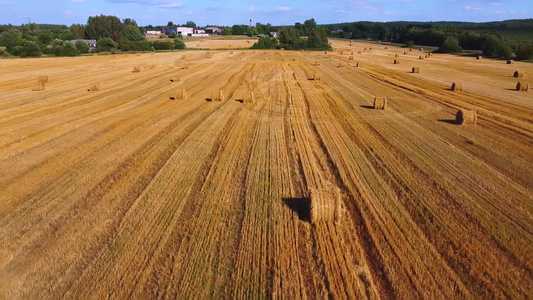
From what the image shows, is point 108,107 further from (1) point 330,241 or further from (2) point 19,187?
(1) point 330,241

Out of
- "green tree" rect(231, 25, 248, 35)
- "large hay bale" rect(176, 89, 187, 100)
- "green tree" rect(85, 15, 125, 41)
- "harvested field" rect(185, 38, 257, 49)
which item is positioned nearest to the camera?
"large hay bale" rect(176, 89, 187, 100)

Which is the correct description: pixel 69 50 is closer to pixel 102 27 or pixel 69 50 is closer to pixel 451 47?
pixel 102 27

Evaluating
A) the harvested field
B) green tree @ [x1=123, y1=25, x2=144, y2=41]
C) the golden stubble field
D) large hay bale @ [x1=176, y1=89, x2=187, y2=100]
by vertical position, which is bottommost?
the harvested field

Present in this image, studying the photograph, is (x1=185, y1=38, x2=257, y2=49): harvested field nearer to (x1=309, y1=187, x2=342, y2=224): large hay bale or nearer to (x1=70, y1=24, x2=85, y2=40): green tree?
(x1=70, y1=24, x2=85, y2=40): green tree

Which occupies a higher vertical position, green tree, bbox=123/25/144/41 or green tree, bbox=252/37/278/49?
green tree, bbox=123/25/144/41

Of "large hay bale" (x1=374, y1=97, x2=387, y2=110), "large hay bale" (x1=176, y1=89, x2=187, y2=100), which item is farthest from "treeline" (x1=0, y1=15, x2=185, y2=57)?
"large hay bale" (x1=374, y1=97, x2=387, y2=110)

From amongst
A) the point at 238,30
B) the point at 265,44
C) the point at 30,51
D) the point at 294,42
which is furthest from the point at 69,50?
the point at 238,30

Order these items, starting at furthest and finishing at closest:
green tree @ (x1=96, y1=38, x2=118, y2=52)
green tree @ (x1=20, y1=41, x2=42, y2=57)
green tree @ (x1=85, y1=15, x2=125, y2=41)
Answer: green tree @ (x1=85, y1=15, x2=125, y2=41), green tree @ (x1=96, y1=38, x2=118, y2=52), green tree @ (x1=20, y1=41, x2=42, y2=57)
